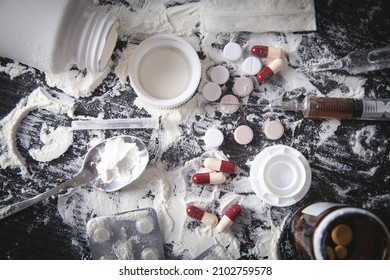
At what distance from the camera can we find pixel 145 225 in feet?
3.16

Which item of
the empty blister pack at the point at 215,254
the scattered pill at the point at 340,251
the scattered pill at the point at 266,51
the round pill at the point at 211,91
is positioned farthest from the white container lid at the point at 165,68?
the scattered pill at the point at 340,251

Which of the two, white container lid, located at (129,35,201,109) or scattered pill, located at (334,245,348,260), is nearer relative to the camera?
scattered pill, located at (334,245,348,260)

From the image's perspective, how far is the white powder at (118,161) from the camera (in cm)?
95

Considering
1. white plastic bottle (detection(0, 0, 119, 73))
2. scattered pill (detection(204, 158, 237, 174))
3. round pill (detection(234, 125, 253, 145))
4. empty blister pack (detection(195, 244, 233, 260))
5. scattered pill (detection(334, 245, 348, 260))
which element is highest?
white plastic bottle (detection(0, 0, 119, 73))

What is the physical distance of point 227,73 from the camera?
Result: 1001 millimetres

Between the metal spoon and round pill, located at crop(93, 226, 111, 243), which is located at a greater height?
the metal spoon

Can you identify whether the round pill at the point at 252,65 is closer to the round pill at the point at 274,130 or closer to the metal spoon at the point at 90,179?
the round pill at the point at 274,130

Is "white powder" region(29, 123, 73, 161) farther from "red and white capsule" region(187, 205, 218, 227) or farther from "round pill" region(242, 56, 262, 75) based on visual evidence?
"round pill" region(242, 56, 262, 75)

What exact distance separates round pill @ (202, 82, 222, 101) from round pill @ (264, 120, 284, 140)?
14cm

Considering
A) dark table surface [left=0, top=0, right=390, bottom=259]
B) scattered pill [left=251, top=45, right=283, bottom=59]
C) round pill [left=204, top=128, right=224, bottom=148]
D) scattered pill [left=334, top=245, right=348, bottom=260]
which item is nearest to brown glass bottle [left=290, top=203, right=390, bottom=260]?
scattered pill [left=334, top=245, right=348, bottom=260]

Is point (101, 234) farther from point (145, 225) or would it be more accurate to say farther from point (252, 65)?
point (252, 65)

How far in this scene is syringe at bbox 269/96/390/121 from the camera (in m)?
0.97

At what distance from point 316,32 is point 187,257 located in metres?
0.62

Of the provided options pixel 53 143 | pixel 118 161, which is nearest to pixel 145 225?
pixel 118 161
